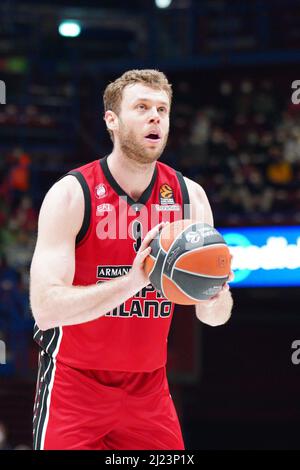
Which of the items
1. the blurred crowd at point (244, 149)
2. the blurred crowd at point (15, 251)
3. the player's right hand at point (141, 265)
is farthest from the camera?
the blurred crowd at point (244, 149)

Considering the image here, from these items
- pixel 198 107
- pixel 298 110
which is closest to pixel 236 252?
pixel 298 110

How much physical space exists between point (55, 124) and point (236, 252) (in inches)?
193

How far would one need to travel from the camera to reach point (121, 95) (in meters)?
4.23

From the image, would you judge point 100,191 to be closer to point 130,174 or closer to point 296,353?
point 130,174

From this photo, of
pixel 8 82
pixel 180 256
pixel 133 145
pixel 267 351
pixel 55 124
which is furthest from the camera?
pixel 8 82

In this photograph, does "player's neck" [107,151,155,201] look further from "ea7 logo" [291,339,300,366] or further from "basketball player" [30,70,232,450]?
"ea7 logo" [291,339,300,366]

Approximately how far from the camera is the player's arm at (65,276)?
3.57 meters

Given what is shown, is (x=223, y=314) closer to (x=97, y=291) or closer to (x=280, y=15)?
(x=97, y=291)

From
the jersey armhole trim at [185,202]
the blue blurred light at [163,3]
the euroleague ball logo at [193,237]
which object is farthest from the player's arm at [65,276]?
the blue blurred light at [163,3]

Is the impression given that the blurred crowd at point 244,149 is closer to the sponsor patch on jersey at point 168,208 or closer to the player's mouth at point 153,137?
the sponsor patch on jersey at point 168,208

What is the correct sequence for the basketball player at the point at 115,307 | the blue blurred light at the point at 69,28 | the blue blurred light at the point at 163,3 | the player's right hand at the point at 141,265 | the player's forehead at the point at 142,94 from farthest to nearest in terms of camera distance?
the blue blurred light at the point at 69,28, the blue blurred light at the point at 163,3, the player's forehead at the point at 142,94, the basketball player at the point at 115,307, the player's right hand at the point at 141,265

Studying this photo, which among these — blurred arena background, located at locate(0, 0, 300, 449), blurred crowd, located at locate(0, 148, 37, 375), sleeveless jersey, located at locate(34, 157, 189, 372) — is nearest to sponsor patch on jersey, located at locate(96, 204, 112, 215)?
sleeveless jersey, located at locate(34, 157, 189, 372)

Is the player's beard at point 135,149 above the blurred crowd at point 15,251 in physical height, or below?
below

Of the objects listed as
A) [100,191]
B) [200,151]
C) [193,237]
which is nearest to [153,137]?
[100,191]
